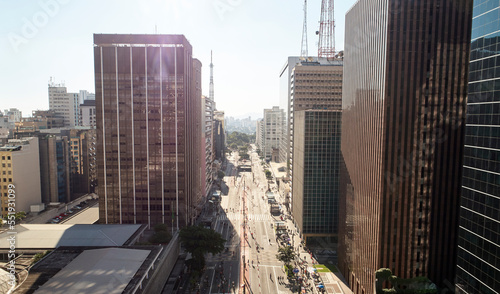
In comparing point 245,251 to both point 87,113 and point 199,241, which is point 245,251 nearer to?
point 199,241

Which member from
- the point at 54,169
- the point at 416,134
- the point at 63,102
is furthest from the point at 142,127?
the point at 63,102

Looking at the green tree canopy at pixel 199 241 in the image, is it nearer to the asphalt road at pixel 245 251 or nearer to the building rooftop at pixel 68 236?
the asphalt road at pixel 245 251

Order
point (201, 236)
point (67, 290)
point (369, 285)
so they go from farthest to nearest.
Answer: point (201, 236) < point (369, 285) < point (67, 290)

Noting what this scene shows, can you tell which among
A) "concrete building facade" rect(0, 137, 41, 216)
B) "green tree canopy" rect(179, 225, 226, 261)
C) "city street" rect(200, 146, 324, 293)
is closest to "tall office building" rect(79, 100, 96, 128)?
"concrete building facade" rect(0, 137, 41, 216)

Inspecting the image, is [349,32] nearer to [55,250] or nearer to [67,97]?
[55,250]

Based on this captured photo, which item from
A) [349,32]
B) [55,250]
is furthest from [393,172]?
[55,250]

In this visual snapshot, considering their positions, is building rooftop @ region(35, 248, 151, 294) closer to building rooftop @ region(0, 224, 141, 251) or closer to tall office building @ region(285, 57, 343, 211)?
building rooftop @ region(0, 224, 141, 251)
